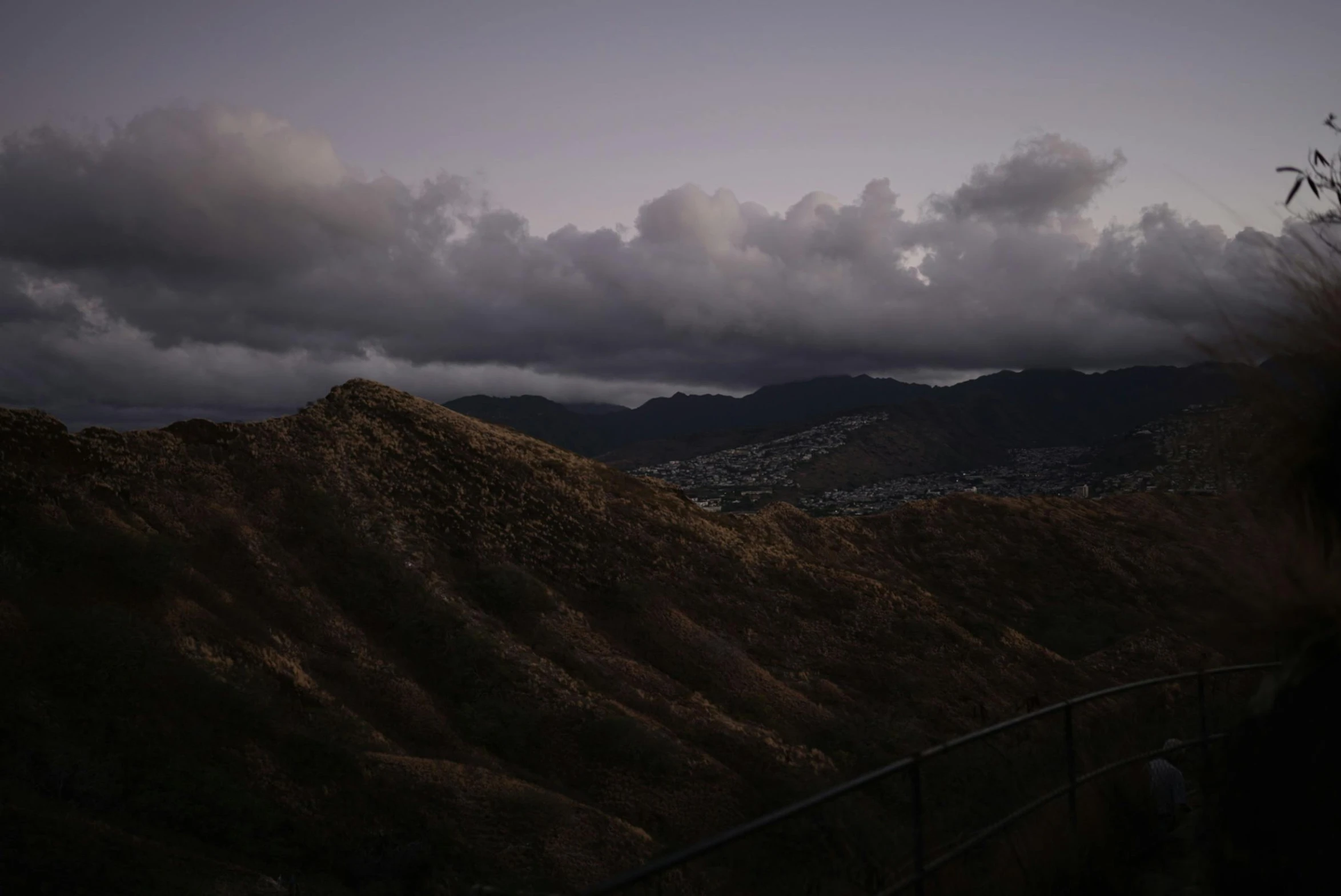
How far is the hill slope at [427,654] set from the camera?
15.0 metres

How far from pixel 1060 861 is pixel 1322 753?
274 centimetres

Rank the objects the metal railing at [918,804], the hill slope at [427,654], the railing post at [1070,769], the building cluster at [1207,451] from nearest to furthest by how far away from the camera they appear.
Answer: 1. the metal railing at [918,804]
2. the building cluster at [1207,451]
3. the railing post at [1070,769]
4. the hill slope at [427,654]

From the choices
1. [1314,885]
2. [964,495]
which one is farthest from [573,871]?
[964,495]

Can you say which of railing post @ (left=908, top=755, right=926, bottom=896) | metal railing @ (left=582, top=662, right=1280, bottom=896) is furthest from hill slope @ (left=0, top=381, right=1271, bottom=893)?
railing post @ (left=908, top=755, right=926, bottom=896)

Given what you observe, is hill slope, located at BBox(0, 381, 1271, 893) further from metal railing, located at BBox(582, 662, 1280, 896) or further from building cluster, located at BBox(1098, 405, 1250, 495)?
metal railing, located at BBox(582, 662, 1280, 896)

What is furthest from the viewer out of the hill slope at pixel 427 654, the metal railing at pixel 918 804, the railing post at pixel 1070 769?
the hill slope at pixel 427 654

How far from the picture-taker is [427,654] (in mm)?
23188

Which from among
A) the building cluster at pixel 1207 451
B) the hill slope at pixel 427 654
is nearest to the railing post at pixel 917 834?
the hill slope at pixel 427 654

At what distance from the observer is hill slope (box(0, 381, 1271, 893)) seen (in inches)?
592

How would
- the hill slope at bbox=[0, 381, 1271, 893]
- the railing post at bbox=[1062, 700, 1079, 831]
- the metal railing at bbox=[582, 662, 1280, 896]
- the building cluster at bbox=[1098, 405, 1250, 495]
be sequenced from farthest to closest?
the hill slope at bbox=[0, 381, 1271, 893] < the railing post at bbox=[1062, 700, 1079, 831] < the building cluster at bbox=[1098, 405, 1250, 495] < the metal railing at bbox=[582, 662, 1280, 896]

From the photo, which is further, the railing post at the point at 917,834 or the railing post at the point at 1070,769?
the railing post at the point at 1070,769

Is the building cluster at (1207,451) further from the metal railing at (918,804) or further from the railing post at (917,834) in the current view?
the railing post at (917,834)

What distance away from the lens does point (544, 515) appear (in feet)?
106

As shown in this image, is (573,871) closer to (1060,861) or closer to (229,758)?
(229,758)
